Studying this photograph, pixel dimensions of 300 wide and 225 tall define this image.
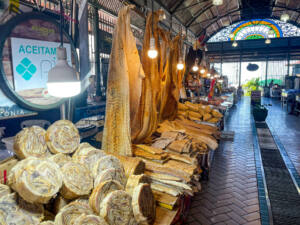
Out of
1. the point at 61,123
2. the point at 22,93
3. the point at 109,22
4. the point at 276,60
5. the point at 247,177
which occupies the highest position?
the point at 276,60

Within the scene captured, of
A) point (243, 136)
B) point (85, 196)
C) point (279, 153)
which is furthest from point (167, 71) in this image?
point (243, 136)

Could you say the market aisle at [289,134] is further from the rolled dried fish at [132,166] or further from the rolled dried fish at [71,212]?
the rolled dried fish at [71,212]

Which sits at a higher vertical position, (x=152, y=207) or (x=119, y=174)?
(x=119, y=174)

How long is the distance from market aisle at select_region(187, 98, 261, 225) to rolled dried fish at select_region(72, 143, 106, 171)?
79.6 inches

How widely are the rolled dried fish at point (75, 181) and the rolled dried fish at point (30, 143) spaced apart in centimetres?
30

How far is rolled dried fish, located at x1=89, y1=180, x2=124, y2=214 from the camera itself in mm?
1607

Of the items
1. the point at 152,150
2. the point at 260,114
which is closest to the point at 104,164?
the point at 152,150

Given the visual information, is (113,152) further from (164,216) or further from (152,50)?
(152,50)

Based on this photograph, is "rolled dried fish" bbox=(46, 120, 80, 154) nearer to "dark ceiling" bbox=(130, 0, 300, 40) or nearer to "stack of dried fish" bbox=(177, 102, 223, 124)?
"stack of dried fish" bbox=(177, 102, 223, 124)

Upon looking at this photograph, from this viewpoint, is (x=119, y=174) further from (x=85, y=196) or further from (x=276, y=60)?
(x=276, y=60)

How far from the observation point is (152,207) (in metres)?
1.89

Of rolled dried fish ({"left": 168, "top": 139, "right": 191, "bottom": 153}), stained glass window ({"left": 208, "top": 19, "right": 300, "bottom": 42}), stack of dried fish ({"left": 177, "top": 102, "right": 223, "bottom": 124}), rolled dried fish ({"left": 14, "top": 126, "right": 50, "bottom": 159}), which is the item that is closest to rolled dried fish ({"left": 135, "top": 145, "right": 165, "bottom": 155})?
rolled dried fish ({"left": 168, "top": 139, "right": 191, "bottom": 153})

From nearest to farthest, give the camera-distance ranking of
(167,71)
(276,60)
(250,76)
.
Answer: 1. (167,71)
2. (276,60)
3. (250,76)

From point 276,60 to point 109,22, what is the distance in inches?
853
